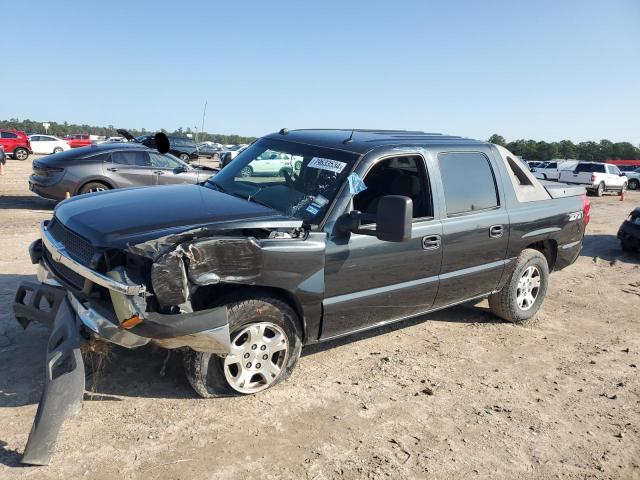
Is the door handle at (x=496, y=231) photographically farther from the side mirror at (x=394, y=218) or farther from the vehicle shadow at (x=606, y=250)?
the vehicle shadow at (x=606, y=250)

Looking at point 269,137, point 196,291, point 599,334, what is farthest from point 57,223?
point 599,334

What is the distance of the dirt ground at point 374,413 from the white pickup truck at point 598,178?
2199cm

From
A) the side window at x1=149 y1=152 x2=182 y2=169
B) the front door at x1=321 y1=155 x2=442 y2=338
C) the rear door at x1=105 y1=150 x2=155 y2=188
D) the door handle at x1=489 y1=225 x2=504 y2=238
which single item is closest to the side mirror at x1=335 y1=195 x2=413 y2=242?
the front door at x1=321 y1=155 x2=442 y2=338

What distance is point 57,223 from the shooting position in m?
3.87

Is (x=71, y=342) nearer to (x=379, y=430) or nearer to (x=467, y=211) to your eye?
(x=379, y=430)

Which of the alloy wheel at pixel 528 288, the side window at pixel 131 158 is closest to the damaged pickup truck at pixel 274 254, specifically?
the alloy wheel at pixel 528 288

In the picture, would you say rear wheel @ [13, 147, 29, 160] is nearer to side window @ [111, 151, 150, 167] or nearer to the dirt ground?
side window @ [111, 151, 150, 167]

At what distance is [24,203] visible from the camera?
1246 cm

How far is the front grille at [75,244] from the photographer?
10.7 ft

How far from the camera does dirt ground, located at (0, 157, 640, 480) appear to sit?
9.83 feet

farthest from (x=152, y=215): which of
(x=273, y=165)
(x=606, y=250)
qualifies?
(x=606, y=250)

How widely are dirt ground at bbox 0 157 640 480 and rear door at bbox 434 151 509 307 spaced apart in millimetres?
616

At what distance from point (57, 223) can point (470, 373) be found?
3516 millimetres

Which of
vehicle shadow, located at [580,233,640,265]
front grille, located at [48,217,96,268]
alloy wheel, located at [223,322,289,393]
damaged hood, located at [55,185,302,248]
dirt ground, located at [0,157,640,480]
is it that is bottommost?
dirt ground, located at [0,157,640,480]
